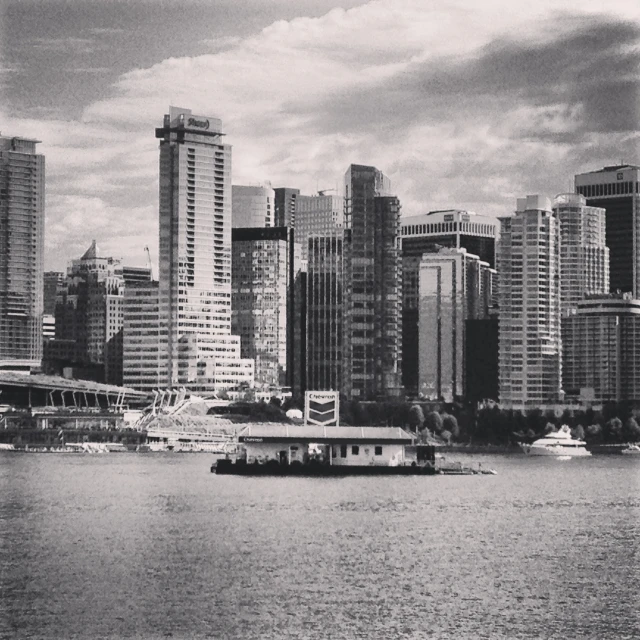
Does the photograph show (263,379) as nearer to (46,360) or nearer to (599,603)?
(46,360)

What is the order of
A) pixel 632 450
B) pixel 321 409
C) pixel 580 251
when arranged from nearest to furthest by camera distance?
pixel 321 409, pixel 632 450, pixel 580 251

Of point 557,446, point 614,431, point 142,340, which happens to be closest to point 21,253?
point 142,340

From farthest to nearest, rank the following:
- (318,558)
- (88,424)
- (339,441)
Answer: (88,424) → (339,441) → (318,558)

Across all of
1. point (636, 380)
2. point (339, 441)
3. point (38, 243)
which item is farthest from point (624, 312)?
point (339, 441)

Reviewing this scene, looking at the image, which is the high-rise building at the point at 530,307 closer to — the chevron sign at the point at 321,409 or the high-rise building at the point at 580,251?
the high-rise building at the point at 580,251

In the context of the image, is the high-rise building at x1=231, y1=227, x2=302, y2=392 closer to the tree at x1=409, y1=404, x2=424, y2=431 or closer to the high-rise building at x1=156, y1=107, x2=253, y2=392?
the high-rise building at x1=156, y1=107, x2=253, y2=392

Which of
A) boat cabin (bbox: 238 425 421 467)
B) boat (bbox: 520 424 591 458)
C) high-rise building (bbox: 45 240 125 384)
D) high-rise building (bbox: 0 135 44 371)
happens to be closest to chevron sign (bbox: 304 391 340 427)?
boat cabin (bbox: 238 425 421 467)

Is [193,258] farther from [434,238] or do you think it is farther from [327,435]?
[327,435]
